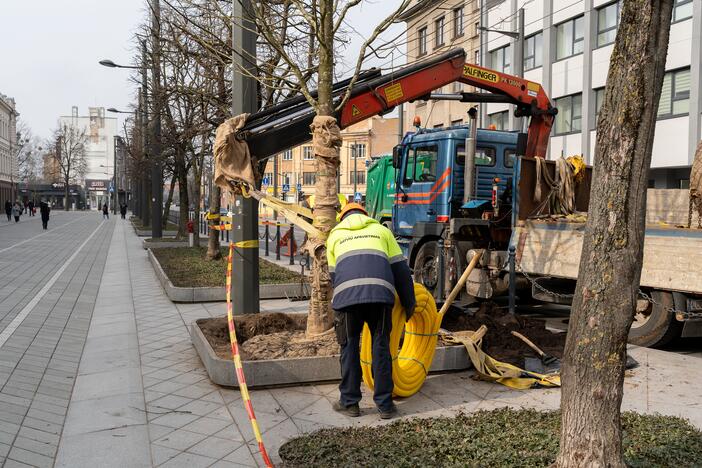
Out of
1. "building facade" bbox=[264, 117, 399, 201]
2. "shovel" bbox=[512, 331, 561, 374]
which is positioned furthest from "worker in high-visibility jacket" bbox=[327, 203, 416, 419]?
"building facade" bbox=[264, 117, 399, 201]

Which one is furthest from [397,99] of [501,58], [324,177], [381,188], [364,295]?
[501,58]

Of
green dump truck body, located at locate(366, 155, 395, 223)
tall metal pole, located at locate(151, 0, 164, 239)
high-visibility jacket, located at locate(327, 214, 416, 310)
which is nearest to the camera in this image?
high-visibility jacket, located at locate(327, 214, 416, 310)

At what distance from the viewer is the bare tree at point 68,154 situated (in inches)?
3305

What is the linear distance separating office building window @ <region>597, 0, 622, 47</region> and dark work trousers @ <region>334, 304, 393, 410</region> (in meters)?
24.8

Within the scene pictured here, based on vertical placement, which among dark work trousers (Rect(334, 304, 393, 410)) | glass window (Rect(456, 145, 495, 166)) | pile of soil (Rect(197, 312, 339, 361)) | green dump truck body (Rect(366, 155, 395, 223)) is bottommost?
pile of soil (Rect(197, 312, 339, 361))

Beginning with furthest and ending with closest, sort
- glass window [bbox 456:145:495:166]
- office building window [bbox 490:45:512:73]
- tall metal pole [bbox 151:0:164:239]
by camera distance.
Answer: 1. office building window [bbox 490:45:512:73]
2. tall metal pole [bbox 151:0:164:239]
3. glass window [bbox 456:145:495:166]

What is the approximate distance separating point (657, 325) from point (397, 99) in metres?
4.61

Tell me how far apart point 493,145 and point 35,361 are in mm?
8314

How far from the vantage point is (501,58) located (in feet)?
112

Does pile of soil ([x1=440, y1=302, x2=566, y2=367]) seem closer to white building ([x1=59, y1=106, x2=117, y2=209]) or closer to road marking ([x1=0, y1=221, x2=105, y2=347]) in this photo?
road marking ([x1=0, y1=221, x2=105, y2=347])

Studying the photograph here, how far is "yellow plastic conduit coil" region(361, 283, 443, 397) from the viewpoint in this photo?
5242mm

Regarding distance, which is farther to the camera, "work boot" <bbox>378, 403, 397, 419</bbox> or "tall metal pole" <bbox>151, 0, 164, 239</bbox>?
"tall metal pole" <bbox>151, 0, 164, 239</bbox>

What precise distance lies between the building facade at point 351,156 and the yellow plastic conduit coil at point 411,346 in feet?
215

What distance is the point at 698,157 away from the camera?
7062 mm
